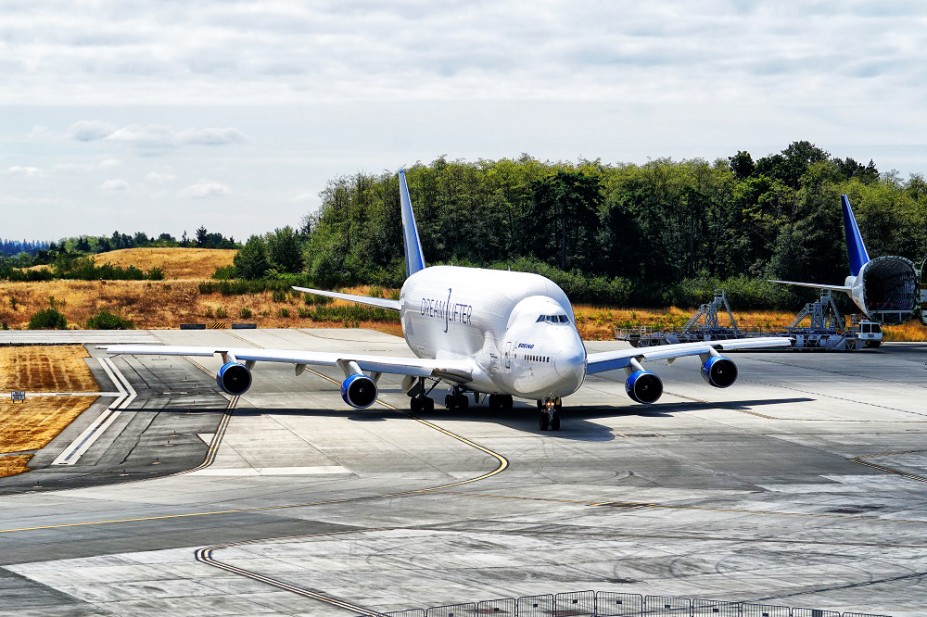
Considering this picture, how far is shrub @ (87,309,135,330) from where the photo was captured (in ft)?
411

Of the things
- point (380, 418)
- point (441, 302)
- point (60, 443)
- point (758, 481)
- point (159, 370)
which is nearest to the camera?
point (758, 481)

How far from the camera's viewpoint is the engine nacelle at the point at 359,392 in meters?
53.3

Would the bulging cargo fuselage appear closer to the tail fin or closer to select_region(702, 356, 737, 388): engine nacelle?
select_region(702, 356, 737, 388): engine nacelle

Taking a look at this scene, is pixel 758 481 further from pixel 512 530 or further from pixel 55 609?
pixel 55 609

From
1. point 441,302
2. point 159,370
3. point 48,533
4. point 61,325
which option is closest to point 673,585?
point 48,533

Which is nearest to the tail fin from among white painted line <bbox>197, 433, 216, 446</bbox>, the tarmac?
the tarmac

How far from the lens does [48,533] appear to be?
3009 cm

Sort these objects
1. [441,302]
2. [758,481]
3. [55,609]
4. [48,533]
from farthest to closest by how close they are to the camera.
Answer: [441,302] → [758,481] → [48,533] → [55,609]

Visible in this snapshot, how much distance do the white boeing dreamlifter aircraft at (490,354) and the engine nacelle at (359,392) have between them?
46mm

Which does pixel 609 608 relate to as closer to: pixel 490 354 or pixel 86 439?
pixel 490 354

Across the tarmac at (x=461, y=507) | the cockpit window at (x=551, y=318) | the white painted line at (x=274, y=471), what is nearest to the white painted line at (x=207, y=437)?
the tarmac at (x=461, y=507)

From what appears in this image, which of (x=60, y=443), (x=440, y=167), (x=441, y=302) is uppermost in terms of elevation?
(x=440, y=167)

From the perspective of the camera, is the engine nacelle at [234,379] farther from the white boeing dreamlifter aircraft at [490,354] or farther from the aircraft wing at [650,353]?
the aircraft wing at [650,353]

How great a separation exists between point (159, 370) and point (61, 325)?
1965 inches
